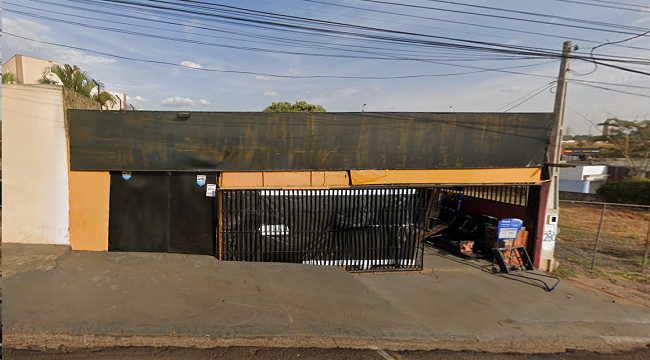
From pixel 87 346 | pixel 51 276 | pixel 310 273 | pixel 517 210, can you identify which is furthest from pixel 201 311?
pixel 517 210

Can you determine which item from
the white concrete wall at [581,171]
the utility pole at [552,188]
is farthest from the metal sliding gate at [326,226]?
the white concrete wall at [581,171]

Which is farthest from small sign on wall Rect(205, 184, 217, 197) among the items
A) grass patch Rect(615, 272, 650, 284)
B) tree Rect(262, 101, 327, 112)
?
tree Rect(262, 101, 327, 112)

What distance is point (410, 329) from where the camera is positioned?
16.1 ft

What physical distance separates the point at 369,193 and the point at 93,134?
246 inches

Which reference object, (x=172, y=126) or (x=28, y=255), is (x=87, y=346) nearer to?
(x=28, y=255)

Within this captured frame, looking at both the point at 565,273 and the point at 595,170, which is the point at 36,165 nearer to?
the point at 565,273

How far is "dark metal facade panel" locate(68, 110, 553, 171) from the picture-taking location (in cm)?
670

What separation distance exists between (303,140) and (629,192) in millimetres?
20699

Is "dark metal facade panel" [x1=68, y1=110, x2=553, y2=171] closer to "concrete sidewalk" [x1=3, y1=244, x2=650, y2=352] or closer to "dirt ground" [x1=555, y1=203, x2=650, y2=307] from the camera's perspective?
"concrete sidewalk" [x1=3, y1=244, x2=650, y2=352]

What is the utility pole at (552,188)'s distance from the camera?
7.69 metres

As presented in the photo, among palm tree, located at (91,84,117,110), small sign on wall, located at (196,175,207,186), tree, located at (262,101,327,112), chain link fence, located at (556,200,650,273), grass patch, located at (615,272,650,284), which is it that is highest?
tree, located at (262,101,327,112)

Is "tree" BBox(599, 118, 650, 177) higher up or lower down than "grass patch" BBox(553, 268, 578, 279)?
higher up

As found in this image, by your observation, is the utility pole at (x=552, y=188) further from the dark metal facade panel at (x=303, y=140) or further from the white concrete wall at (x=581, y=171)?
the white concrete wall at (x=581, y=171)

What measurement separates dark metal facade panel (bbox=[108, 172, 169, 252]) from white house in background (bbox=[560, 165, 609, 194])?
1025 inches
